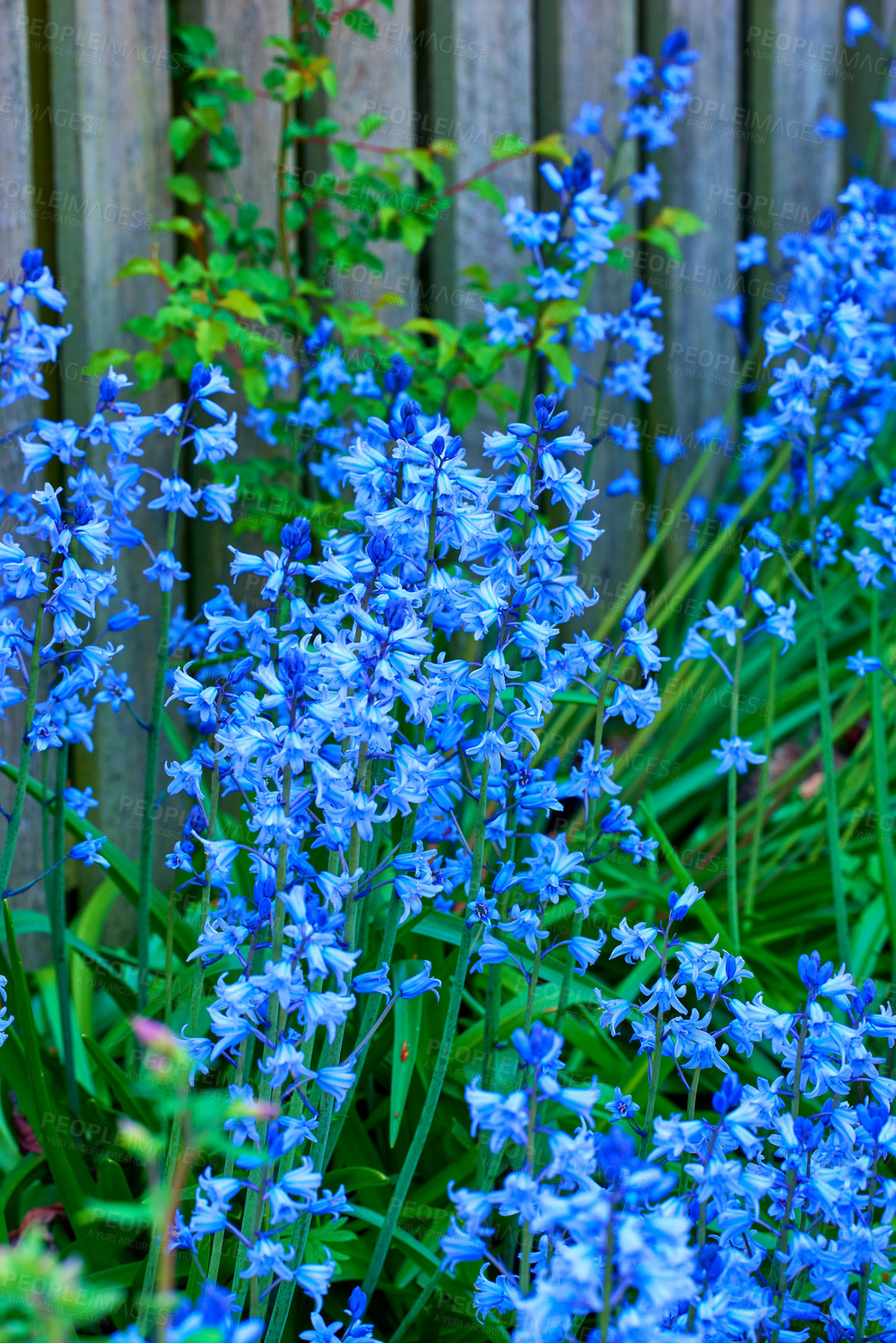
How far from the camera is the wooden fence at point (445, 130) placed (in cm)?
278

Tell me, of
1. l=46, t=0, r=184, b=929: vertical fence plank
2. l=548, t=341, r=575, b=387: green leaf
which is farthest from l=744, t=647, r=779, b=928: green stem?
l=46, t=0, r=184, b=929: vertical fence plank

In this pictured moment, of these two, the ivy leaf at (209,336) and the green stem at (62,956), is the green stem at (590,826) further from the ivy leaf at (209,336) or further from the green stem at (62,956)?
the ivy leaf at (209,336)

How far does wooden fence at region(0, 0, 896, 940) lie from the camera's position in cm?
278

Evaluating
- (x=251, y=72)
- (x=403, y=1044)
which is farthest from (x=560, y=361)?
(x=403, y=1044)

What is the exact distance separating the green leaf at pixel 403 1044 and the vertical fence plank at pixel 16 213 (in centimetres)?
114

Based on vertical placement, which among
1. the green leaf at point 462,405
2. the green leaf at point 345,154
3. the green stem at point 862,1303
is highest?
the green leaf at point 345,154

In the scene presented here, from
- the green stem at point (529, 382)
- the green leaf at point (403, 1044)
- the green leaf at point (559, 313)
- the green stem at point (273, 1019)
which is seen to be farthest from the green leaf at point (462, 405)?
the green stem at point (273, 1019)

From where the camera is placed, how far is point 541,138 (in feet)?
11.9

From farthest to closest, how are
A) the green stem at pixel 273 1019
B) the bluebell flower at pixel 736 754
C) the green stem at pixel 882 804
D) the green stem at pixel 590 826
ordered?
the green stem at pixel 882 804 → the bluebell flower at pixel 736 754 → the green stem at pixel 590 826 → the green stem at pixel 273 1019

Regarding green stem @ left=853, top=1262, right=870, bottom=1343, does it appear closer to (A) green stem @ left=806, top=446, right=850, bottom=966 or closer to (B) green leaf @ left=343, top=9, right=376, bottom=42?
(A) green stem @ left=806, top=446, right=850, bottom=966

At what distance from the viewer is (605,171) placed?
152 inches

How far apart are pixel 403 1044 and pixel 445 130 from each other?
8.29 feet

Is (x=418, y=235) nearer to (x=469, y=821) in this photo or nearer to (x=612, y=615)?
(x=612, y=615)

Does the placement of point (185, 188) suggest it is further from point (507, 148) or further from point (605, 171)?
point (605, 171)
